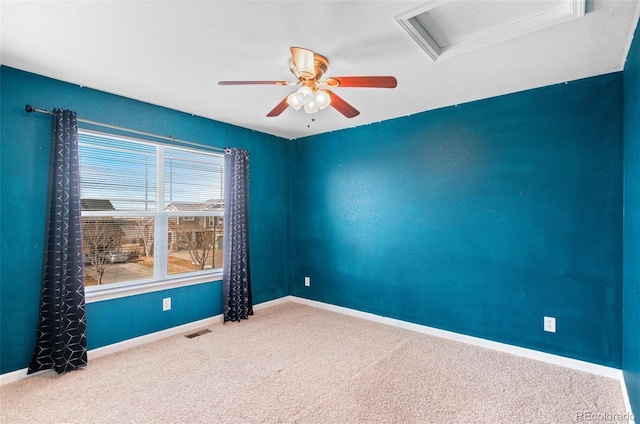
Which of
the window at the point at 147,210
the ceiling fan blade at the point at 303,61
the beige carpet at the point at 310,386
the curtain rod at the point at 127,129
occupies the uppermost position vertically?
the ceiling fan blade at the point at 303,61

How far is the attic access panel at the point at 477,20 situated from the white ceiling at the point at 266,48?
1.6 inches

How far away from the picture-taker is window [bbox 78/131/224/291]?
2.90 meters

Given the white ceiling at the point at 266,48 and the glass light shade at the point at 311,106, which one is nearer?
the white ceiling at the point at 266,48

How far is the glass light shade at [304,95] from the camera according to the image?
2.03 meters

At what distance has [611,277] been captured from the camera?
2494mm

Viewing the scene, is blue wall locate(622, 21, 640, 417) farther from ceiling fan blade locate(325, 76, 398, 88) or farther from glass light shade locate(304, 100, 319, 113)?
glass light shade locate(304, 100, 319, 113)

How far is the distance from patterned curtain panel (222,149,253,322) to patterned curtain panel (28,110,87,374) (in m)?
1.41

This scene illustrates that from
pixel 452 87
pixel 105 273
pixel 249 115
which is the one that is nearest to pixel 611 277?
pixel 452 87

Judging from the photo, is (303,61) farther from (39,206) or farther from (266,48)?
(39,206)

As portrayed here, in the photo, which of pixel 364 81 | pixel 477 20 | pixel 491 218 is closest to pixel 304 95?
pixel 364 81

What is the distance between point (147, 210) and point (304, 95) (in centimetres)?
215

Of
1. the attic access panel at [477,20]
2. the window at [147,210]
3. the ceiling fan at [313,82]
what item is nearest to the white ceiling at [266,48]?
the attic access panel at [477,20]

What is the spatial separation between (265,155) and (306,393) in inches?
117

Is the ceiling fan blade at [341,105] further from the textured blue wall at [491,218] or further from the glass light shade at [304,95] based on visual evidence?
the textured blue wall at [491,218]
